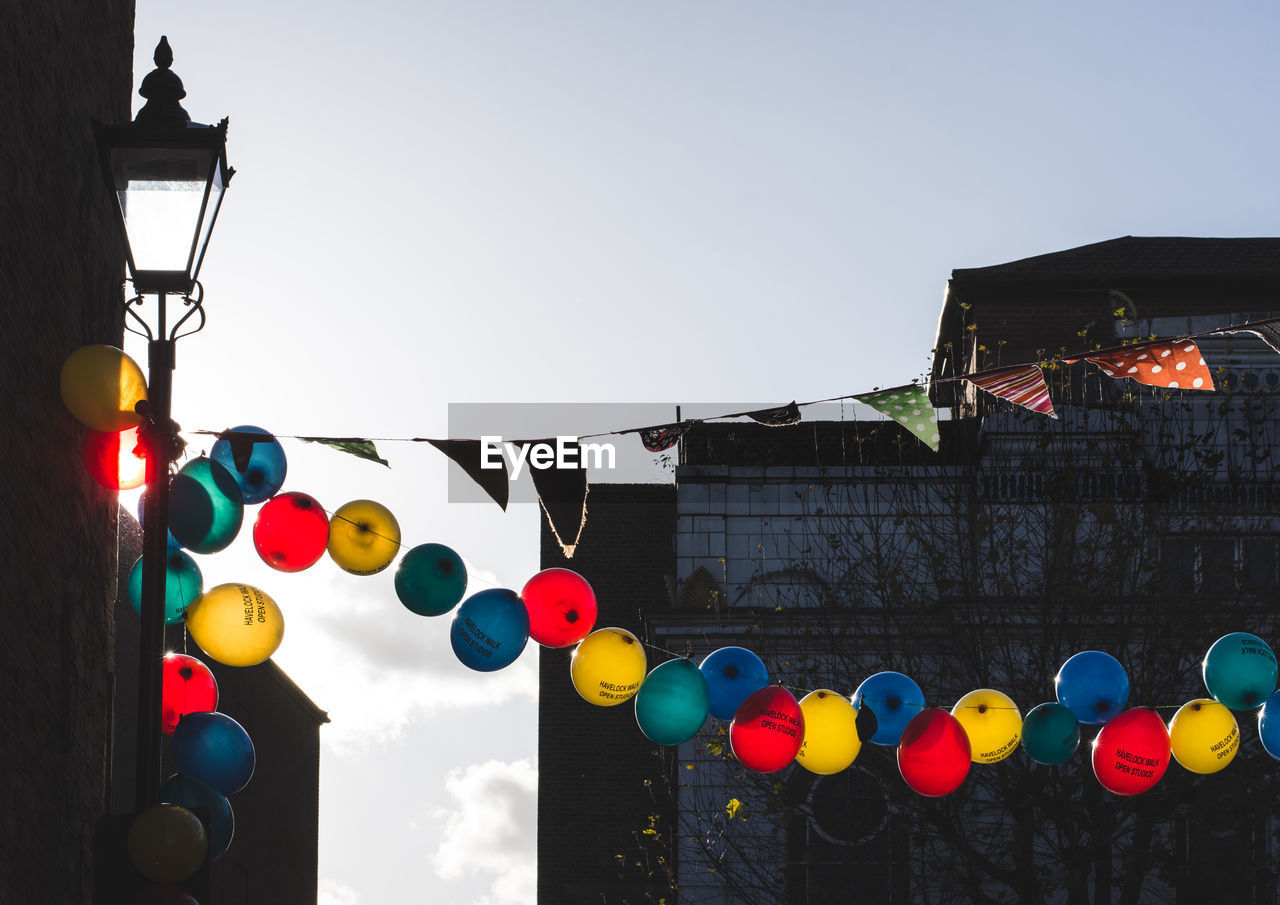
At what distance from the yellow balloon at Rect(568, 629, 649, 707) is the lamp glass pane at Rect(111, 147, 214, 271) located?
3194 millimetres

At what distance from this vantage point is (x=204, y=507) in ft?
23.8

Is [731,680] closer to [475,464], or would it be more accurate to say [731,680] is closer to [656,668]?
[656,668]

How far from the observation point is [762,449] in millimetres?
22219

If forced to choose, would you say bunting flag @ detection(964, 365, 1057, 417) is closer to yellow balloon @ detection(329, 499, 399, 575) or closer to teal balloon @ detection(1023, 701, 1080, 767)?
teal balloon @ detection(1023, 701, 1080, 767)

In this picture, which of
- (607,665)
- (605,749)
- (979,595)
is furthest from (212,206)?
(605,749)

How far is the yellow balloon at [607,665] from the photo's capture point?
335 inches

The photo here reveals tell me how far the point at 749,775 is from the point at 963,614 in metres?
3.02

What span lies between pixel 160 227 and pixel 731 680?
415 centimetres

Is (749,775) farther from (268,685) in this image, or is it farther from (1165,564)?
(268,685)

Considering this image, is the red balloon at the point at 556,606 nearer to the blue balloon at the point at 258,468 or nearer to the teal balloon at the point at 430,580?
the teal balloon at the point at 430,580

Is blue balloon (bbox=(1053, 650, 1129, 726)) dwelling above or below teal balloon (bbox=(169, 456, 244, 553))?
below

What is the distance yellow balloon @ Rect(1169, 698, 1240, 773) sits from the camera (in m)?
8.91

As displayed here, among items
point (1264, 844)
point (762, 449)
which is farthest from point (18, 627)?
point (762, 449)

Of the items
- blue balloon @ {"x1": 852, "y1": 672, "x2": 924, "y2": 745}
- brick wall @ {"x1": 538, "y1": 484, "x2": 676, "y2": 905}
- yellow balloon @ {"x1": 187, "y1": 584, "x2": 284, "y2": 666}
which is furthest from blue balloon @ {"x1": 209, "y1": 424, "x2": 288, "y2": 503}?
brick wall @ {"x1": 538, "y1": 484, "x2": 676, "y2": 905}
